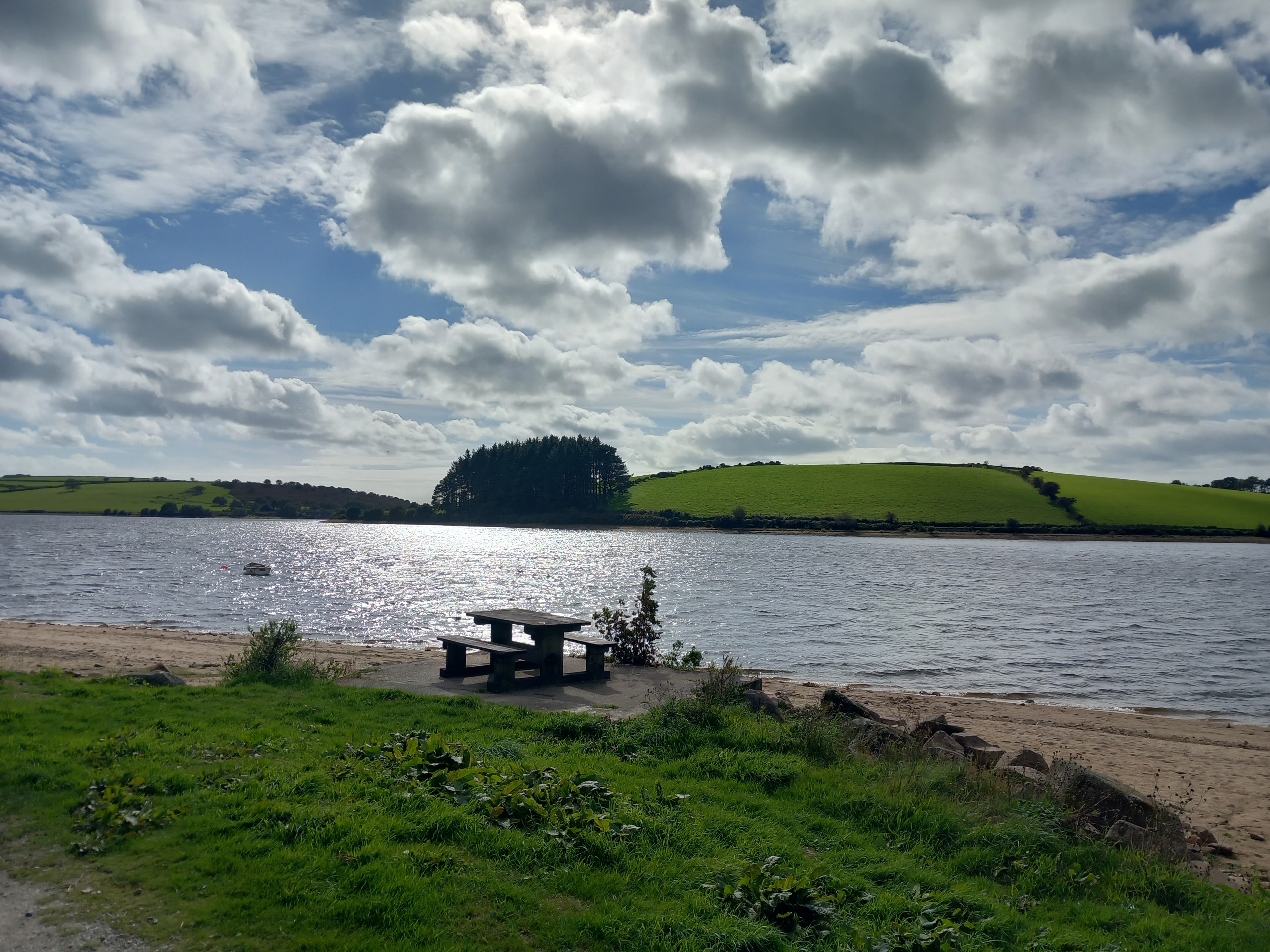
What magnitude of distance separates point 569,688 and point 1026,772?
777cm

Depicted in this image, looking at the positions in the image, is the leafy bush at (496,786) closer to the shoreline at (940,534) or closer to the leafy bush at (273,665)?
the leafy bush at (273,665)

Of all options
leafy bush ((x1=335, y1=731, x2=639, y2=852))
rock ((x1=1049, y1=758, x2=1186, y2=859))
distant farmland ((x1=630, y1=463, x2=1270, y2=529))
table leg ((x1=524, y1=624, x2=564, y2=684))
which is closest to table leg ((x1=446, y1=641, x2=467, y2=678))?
table leg ((x1=524, y1=624, x2=564, y2=684))

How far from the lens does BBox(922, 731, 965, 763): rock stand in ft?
36.2

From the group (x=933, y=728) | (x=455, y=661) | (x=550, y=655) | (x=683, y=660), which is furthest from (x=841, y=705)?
(x=455, y=661)

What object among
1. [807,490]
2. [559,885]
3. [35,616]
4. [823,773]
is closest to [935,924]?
[559,885]

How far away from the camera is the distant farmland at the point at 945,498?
117 metres

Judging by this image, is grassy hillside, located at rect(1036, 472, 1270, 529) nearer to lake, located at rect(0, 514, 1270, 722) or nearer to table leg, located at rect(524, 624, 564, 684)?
lake, located at rect(0, 514, 1270, 722)

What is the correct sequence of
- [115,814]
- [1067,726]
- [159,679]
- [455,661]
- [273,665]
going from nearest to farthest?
[115,814] < [159,679] < [273,665] < [455,661] < [1067,726]

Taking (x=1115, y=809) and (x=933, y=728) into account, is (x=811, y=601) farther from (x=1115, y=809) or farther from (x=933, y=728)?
(x=1115, y=809)

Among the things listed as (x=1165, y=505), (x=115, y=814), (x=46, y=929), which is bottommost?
(x=46, y=929)

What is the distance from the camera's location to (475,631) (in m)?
31.0

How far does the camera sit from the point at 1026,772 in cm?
1096

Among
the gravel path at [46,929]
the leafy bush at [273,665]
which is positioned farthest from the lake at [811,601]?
the gravel path at [46,929]

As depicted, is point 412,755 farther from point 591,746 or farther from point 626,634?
point 626,634
